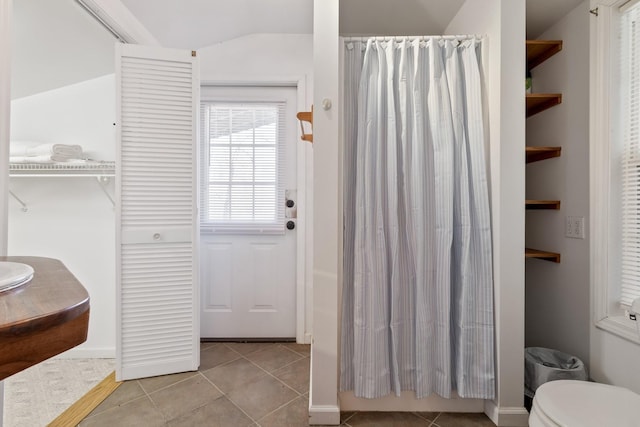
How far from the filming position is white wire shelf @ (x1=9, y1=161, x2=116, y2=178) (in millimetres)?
1881

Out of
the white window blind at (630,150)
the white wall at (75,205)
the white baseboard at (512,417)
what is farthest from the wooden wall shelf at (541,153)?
the white wall at (75,205)

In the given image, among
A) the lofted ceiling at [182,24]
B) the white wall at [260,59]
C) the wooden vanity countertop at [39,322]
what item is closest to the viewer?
the wooden vanity countertop at [39,322]

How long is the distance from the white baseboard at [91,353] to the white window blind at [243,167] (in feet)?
3.74

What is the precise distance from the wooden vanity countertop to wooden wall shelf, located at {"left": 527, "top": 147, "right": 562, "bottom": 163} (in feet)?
6.68

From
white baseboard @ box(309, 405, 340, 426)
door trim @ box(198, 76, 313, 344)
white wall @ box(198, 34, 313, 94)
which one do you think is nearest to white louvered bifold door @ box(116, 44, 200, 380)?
white wall @ box(198, 34, 313, 94)

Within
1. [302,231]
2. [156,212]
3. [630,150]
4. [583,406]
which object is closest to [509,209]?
[630,150]

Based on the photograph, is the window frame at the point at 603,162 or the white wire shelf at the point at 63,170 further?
the white wire shelf at the point at 63,170

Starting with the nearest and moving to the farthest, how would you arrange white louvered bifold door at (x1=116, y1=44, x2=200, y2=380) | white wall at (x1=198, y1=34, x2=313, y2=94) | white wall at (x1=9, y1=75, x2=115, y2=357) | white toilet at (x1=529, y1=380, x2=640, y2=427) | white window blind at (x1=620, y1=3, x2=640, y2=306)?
white toilet at (x1=529, y1=380, x2=640, y2=427) < white window blind at (x1=620, y1=3, x2=640, y2=306) < white louvered bifold door at (x1=116, y1=44, x2=200, y2=380) < white wall at (x1=9, y1=75, x2=115, y2=357) < white wall at (x1=198, y1=34, x2=313, y2=94)

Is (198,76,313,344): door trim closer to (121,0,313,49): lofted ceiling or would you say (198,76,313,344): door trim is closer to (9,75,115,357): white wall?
(121,0,313,49): lofted ceiling

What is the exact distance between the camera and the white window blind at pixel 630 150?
4.56ft

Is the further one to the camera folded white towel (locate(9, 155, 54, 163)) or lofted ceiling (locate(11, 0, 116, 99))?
folded white towel (locate(9, 155, 54, 163))

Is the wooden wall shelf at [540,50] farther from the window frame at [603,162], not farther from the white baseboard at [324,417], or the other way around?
the white baseboard at [324,417]

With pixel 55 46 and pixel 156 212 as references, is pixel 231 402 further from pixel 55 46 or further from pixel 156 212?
pixel 55 46

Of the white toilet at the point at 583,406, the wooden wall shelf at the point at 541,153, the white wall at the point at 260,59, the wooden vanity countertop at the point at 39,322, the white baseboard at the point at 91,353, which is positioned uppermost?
the white wall at the point at 260,59
